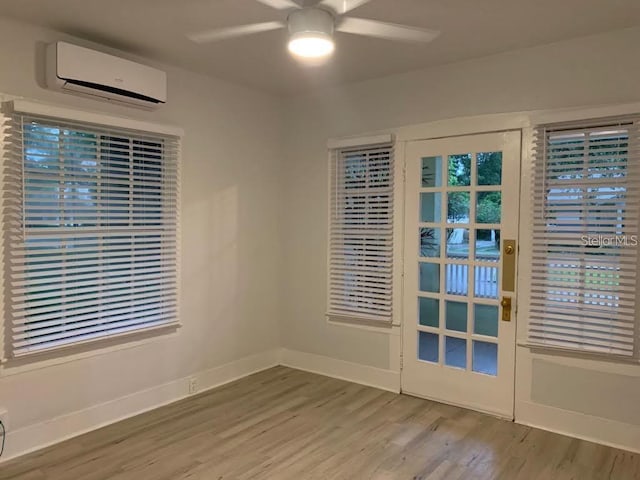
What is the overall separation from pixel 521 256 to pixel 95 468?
120 inches

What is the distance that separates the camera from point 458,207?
3.64 meters

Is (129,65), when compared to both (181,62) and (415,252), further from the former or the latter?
(415,252)

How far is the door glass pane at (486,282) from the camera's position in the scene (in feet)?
11.5

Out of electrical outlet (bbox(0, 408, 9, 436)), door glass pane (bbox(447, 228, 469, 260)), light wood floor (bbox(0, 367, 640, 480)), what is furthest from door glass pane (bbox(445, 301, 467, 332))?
electrical outlet (bbox(0, 408, 9, 436))

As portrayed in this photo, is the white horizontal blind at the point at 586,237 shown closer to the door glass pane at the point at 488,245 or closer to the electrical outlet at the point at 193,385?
the door glass pane at the point at 488,245

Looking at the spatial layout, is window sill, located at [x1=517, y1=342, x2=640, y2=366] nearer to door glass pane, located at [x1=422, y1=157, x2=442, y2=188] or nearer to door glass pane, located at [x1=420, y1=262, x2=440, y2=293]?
door glass pane, located at [x1=420, y1=262, x2=440, y2=293]

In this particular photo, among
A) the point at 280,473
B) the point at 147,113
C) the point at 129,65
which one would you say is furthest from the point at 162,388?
the point at 129,65

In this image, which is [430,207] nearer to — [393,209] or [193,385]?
[393,209]

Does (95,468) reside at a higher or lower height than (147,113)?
lower

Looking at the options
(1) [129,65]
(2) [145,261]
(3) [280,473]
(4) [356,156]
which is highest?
(1) [129,65]

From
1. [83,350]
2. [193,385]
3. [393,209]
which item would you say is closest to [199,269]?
[193,385]

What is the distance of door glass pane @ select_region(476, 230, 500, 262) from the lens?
Answer: 11.4 ft

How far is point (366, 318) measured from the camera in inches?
164

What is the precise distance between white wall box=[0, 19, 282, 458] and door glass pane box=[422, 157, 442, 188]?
1.57m
